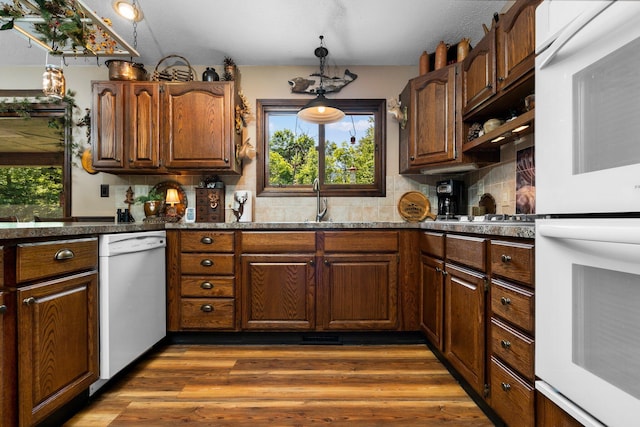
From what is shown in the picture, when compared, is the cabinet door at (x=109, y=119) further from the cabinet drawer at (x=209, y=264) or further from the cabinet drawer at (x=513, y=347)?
the cabinet drawer at (x=513, y=347)

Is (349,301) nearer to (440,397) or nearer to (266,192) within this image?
(440,397)

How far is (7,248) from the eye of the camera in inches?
44.0

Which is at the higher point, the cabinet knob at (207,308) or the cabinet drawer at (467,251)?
the cabinet drawer at (467,251)

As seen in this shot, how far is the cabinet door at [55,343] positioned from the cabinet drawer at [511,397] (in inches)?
71.3

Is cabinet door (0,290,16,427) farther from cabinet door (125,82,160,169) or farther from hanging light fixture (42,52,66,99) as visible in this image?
cabinet door (125,82,160,169)

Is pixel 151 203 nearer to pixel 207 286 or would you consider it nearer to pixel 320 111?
pixel 207 286

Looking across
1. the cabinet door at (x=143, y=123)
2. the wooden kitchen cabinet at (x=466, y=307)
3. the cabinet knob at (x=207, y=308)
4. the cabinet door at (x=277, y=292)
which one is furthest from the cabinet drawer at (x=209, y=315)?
the wooden kitchen cabinet at (x=466, y=307)

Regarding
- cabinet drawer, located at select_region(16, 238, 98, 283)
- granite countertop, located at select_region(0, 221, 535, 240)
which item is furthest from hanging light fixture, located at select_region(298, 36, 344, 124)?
cabinet drawer, located at select_region(16, 238, 98, 283)

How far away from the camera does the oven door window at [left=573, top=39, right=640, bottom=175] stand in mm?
689

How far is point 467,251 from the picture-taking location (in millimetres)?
1591

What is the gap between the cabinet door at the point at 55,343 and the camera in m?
1.17

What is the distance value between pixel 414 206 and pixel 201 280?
1933 millimetres

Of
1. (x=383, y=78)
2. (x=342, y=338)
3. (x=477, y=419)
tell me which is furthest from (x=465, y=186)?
(x=477, y=419)

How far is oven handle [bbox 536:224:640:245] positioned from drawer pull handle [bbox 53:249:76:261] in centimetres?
181
